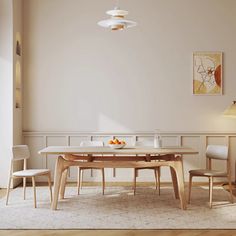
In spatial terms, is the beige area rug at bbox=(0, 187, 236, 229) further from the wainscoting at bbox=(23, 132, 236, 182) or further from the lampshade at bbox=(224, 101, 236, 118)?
the lampshade at bbox=(224, 101, 236, 118)

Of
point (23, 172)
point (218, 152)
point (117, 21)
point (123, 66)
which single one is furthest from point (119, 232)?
point (123, 66)

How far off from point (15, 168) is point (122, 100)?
2025 millimetres

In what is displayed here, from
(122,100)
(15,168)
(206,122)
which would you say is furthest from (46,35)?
(206,122)

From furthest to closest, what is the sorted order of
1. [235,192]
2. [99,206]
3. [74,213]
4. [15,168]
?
[15,168]
[235,192]
[99,206]
[74,213]

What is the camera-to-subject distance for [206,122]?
23.7 ft

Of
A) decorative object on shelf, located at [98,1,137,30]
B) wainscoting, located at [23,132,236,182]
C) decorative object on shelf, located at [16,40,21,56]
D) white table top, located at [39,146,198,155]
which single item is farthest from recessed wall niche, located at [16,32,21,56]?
decorative object on shelf, located at [98,1,137,30]

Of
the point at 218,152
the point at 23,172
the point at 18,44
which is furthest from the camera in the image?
the point at 18,44

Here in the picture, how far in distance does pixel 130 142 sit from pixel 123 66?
1.25 meters

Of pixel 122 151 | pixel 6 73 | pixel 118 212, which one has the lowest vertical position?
pixel 118 212

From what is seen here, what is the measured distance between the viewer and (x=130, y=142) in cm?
721

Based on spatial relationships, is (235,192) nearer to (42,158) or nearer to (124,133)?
(124,133)

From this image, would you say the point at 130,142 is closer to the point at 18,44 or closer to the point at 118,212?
the point at 118,212

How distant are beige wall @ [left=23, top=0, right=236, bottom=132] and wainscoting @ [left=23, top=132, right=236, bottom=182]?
0.12 metres

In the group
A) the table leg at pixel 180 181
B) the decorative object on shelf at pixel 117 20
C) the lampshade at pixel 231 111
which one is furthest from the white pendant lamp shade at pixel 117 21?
the lampshade at pixel 231 111
